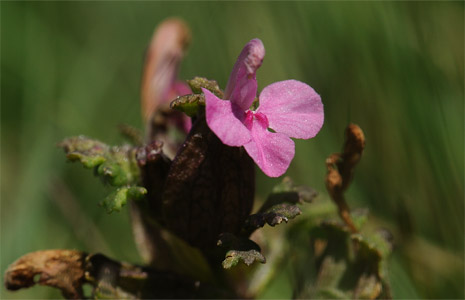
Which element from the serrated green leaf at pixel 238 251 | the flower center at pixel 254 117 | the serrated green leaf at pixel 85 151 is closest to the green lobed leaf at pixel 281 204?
the serrated green leaf at pixel 238 251

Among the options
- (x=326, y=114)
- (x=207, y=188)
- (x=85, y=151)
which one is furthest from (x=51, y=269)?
(x=326, y=114)

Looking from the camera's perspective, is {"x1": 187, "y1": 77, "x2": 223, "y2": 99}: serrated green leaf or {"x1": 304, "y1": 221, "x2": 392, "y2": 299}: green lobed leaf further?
{"x1": 304, "y1": 221, "x2": 392, "y2": 299}: green lobed leaf

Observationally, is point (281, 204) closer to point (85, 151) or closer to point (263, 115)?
point (263, 115)

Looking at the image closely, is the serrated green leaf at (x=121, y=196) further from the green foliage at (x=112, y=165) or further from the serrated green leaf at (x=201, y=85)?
the serrated green leaf at (x=201, y=85)

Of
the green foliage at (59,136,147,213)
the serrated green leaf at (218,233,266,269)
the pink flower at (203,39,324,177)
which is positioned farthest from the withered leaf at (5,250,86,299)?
the pink flower at (203,39,324,177)

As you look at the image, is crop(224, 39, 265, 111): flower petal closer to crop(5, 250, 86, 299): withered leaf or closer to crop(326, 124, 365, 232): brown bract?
crop(326, 124, 365, 232): brown bract

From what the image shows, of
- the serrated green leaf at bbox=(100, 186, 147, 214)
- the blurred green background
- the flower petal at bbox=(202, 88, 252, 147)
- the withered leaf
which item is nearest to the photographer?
the flower petal at bbox=(202, 88, 252, 147)

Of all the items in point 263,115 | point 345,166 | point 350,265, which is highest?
point 263,115

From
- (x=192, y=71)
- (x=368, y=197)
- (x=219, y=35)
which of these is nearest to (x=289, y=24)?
(x=219, y=35)
